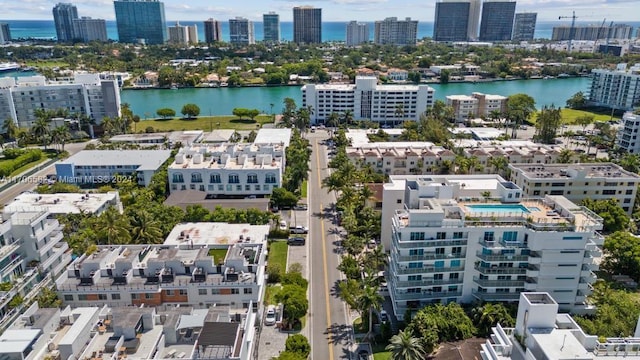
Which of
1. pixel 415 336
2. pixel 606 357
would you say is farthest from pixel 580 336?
pixel 415 336

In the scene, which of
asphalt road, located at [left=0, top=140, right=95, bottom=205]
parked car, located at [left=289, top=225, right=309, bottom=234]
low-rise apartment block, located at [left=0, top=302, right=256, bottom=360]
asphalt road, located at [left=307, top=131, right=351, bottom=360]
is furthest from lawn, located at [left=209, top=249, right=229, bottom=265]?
asphalt road, located at [left=0, top=140, right=95, bottom=205]

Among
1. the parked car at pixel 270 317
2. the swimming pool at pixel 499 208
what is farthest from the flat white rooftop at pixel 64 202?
the swimming pool at pixel 499 208

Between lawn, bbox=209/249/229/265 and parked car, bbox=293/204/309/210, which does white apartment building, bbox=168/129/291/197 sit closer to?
parked car, bbox=293/204/309/210

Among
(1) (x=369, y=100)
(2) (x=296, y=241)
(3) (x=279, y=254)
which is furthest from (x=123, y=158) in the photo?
(1) (x=369, y=100)

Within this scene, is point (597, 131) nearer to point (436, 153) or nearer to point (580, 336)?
point (436, 153)

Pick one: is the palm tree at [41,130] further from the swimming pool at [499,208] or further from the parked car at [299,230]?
the swimming pool at [499,208]

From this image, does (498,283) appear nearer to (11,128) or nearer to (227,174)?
(227,174)

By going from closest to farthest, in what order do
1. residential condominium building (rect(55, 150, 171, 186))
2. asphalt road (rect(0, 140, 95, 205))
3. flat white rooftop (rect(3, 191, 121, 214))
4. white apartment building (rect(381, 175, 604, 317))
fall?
white apartment building (rect(381, 175, 604, 317))
flat white rooftop (rect(3, 191, 121, 214))
asphalt road (rect(0, 140, 95, 205))
residential condominium building (rect(55, 150, 171, 186))
